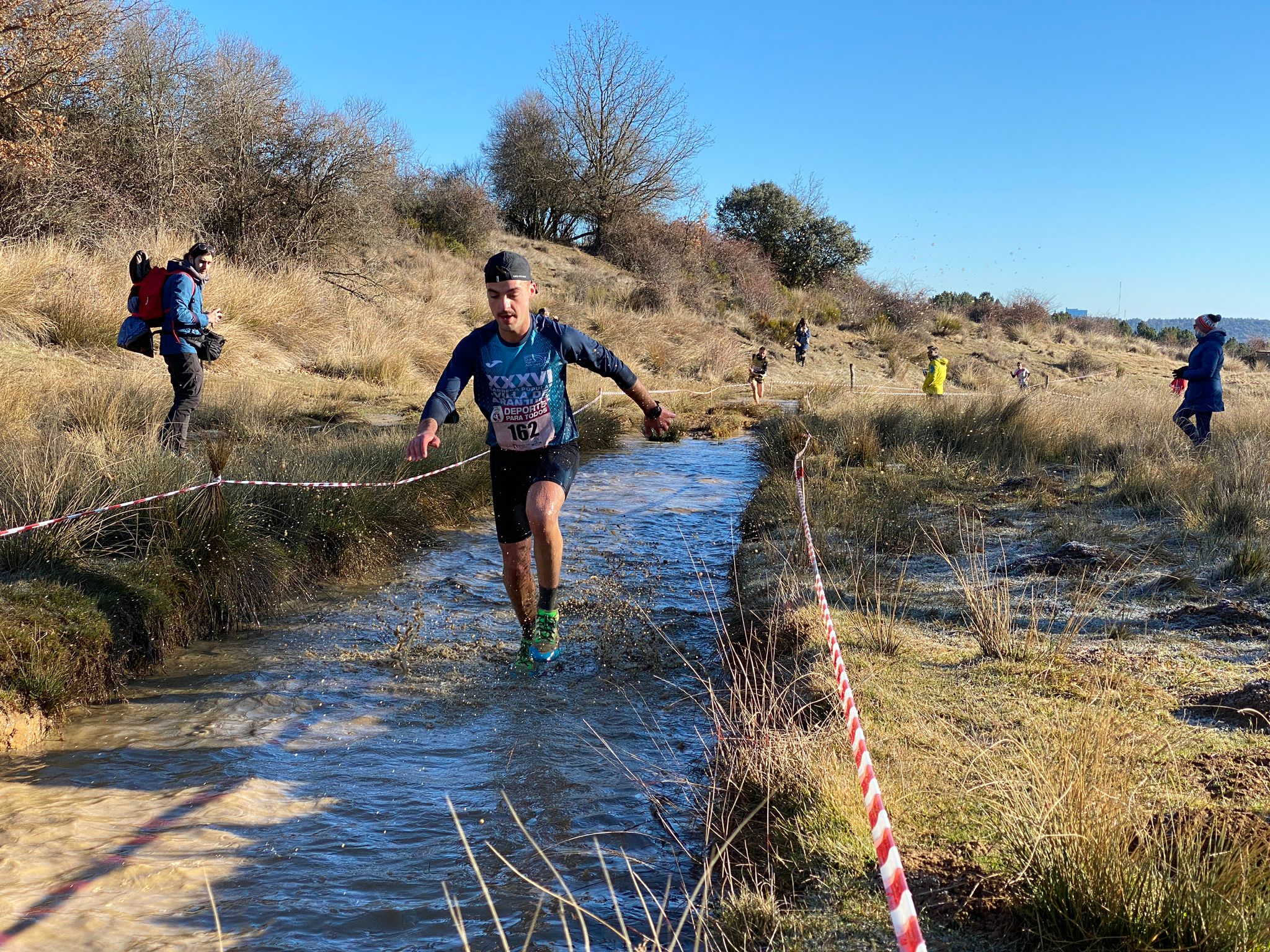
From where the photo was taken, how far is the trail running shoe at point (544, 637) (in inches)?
214

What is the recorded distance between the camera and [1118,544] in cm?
737

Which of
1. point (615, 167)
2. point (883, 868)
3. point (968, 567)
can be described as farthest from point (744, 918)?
point (615, 167)

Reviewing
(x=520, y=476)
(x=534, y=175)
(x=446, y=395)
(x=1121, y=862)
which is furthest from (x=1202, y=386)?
(x=534, y=175)

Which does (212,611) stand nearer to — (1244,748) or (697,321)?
(1244,748)

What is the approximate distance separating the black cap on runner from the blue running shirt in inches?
10.0

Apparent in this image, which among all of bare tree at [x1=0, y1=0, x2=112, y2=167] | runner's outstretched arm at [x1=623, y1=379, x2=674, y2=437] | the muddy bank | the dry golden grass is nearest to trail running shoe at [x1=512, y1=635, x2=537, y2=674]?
the dry golden grass

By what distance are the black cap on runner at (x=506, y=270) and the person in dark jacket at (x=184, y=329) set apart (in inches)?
185

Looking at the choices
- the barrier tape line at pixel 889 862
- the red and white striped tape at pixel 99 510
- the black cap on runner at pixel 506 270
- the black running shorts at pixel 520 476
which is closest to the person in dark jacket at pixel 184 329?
the red and white striped tape at pixel 99 510

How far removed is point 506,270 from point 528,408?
2.42 feet

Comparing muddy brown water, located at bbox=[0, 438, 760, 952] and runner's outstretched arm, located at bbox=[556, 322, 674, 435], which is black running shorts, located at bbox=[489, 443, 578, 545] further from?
muddy brown water, located at bbox=[0, 438, 760, 952]

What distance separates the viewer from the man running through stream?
5.17 metres

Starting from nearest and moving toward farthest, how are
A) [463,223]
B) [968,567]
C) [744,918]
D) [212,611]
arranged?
[744,918], [212,611], [968,567], [463,223]

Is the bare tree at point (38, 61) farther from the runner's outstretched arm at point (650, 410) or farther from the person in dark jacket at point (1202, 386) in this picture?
the person in dark jacket at point (1202, 386)

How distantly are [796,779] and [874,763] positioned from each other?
0.37 metres
